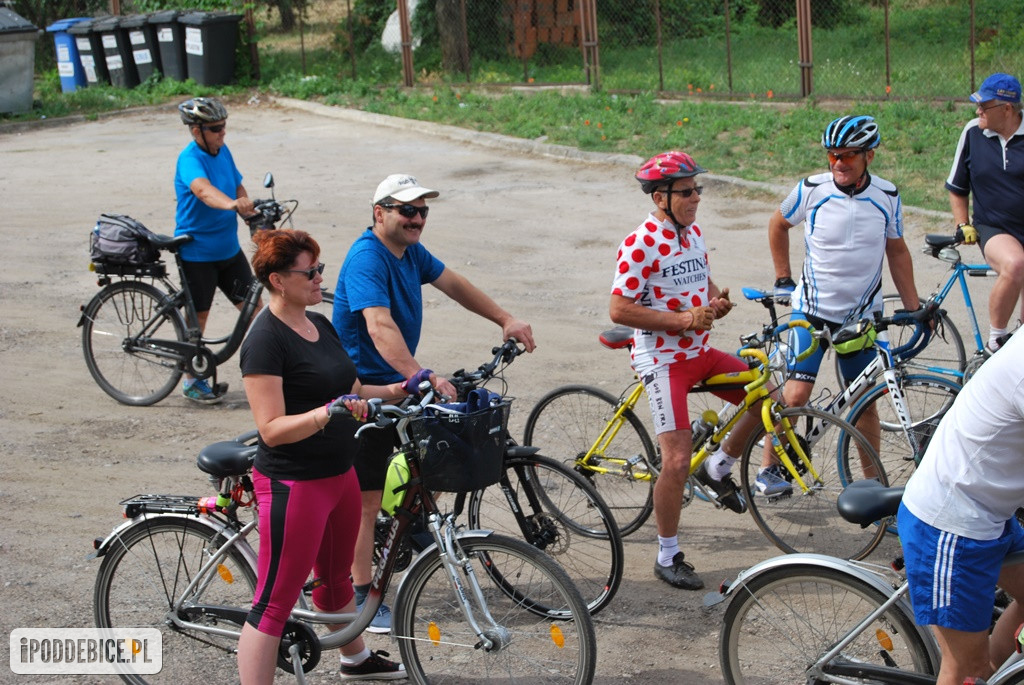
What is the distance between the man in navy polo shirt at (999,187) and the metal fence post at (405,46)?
1435cm

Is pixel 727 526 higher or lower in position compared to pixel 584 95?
lower

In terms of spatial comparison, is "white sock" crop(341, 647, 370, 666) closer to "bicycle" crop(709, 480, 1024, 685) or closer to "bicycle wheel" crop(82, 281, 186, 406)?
"bicycle" crop(709, 480, 1024, 685)

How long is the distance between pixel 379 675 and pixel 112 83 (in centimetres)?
2058

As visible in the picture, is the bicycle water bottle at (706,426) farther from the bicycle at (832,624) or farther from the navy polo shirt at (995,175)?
the navy polo shirt at (995,175)

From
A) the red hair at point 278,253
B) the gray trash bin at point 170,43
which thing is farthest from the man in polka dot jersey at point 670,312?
the gray trash bin at point 170,43

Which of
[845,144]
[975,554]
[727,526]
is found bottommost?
[727,526]

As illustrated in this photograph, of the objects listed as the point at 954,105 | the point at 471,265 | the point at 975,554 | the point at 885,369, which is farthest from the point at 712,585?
the point at 954,105

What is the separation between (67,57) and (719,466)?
21.0 m

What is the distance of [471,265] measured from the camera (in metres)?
11.4

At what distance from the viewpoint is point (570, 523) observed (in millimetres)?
5383

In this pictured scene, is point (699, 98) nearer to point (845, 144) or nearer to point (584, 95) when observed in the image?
point (584, 95)

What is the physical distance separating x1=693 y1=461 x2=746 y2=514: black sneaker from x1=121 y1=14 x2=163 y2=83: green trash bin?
752 inches

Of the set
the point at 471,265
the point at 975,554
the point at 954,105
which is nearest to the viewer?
the point at 975,554

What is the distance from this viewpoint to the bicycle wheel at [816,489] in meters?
5.70
